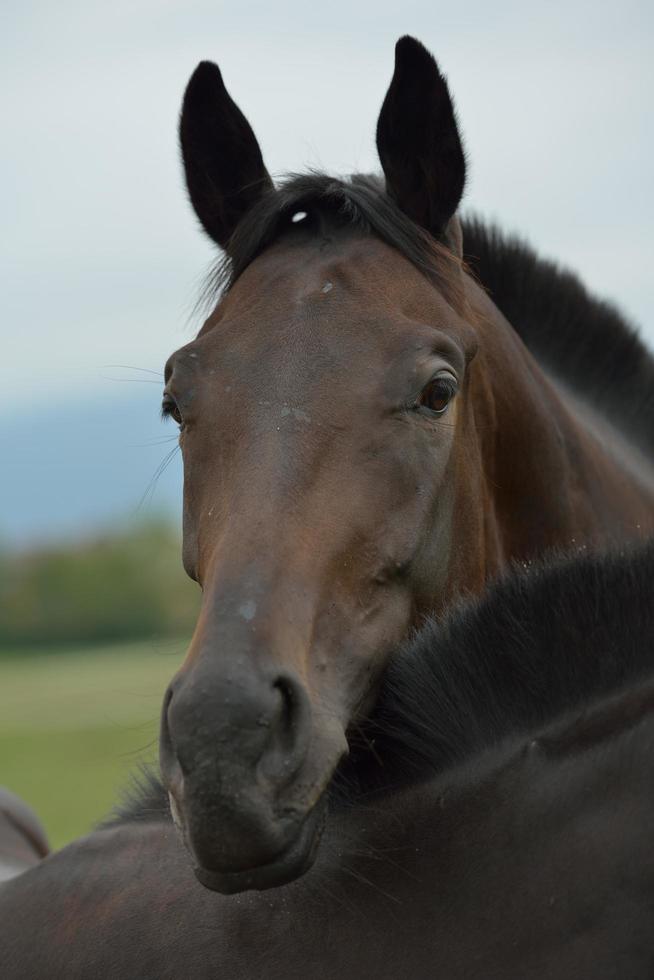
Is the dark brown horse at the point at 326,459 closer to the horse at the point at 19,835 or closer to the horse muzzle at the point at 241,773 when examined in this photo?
the horse muzzle at the point at 241,773

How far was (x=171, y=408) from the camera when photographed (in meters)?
3.50

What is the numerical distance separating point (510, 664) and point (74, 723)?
29165mm

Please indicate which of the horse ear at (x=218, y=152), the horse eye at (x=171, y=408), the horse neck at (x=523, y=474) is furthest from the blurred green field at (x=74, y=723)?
the horse ear at (x=218, y=152)

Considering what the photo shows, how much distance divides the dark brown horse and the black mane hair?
0.16 m

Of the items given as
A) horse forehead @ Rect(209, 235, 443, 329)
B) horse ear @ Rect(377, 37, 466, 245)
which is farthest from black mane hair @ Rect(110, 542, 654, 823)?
horse ear @ Rect(377, 37, 466, 245)

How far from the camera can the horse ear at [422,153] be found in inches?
146

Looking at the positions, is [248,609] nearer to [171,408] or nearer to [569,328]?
[171,408]

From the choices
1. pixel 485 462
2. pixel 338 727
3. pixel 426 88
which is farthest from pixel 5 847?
pixel 426 88

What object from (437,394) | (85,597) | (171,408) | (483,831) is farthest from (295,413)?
(85,597)

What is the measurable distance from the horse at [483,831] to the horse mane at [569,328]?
242 cm

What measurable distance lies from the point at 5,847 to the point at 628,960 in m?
3.76

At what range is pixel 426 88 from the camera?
12.1 feet

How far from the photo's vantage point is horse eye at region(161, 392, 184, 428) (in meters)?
3.43

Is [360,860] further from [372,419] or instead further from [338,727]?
[372,419]
